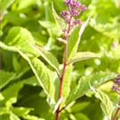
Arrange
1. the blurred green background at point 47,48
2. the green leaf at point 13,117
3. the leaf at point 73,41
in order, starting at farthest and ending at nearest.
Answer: the blurred green background at point 47,48 → the green leaf at point 13,117 → the leaf at point 73,41

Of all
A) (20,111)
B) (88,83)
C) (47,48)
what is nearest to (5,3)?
(47,48)

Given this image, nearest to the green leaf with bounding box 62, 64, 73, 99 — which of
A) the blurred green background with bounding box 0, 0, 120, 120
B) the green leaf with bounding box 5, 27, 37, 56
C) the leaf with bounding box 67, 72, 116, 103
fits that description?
the leaf with bounding box 67, 72, 116, 103

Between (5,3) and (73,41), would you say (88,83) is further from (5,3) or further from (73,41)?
(5,3)

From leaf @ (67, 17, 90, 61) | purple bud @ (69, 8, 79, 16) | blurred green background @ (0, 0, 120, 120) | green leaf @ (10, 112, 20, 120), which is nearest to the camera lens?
purple bud @ (69, 8, 79, 16)

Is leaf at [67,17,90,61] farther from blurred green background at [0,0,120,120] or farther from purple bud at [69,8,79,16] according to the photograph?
blurred green background at [0,0,120,120]

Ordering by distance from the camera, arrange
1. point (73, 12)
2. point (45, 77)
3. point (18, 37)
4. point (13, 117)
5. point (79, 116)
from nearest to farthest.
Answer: point (73, 12), point (45, 77), point (13, 117), point (79, 116), point (18, 37)

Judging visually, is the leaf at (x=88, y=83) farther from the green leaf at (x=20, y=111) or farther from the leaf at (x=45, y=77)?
the green leaf at (x=20, y=111)

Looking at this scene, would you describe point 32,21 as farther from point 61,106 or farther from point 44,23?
point 61,106

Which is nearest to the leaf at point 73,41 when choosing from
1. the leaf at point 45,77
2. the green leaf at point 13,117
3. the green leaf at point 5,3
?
the leaf at point 45,77
